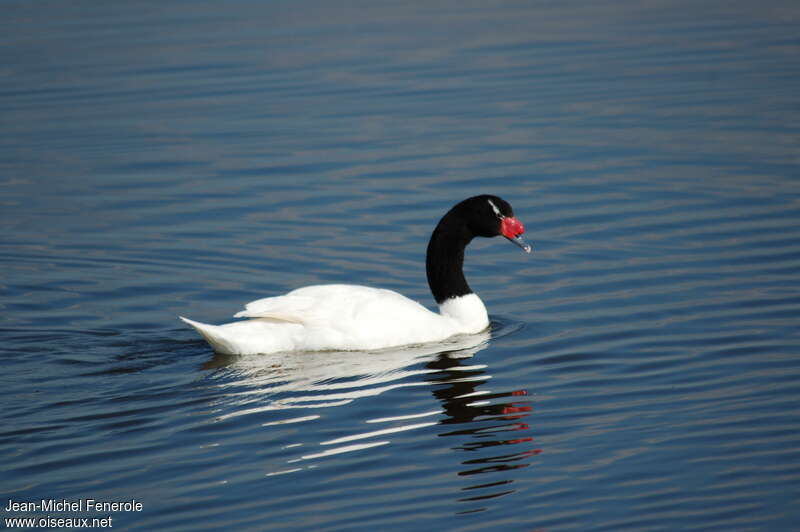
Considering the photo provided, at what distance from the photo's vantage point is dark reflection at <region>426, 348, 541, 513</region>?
758 centimetres

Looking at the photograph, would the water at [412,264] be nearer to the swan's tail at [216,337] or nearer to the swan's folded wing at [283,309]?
the swan's tail at [216,337]

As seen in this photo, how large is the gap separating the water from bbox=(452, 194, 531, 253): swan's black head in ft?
2.42

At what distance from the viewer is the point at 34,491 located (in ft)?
24.8

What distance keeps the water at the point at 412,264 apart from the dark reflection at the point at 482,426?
0.03 metres

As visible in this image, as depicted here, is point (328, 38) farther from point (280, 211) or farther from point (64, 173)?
point (280, 211)

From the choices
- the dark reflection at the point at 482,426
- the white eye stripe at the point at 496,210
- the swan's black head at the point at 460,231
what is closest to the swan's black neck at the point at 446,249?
the swan's black head at the point at 460,231

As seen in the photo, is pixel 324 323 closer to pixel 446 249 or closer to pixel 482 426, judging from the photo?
pixel 446 249

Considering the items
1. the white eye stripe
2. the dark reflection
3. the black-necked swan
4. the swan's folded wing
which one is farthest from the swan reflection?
the white eye stripe

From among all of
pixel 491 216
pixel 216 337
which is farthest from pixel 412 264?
pixel 216 337

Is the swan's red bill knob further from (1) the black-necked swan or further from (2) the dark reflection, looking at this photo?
(2) the dark reflection

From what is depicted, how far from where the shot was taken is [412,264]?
43.2 ft

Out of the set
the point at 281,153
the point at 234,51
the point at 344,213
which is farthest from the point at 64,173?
the point at 234,51

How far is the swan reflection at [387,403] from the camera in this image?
7.95 meters

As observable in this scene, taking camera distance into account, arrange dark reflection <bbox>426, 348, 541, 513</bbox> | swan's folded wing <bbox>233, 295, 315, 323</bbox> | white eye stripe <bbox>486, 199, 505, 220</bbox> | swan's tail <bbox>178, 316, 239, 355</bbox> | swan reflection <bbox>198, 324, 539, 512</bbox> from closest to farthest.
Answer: dark reflection <bbox>426, 348, 541, 513</bbox>, swan reflection <bbox>198, 324, 539, 512</bbox>, swan's tail <bbox>178, 316, 239, 355</bbox>, swan's folded wing <bbox>233, 295, 315, 323</bbox>, white eye stripe <bbox>486, 199, 505, 220</bbox>
